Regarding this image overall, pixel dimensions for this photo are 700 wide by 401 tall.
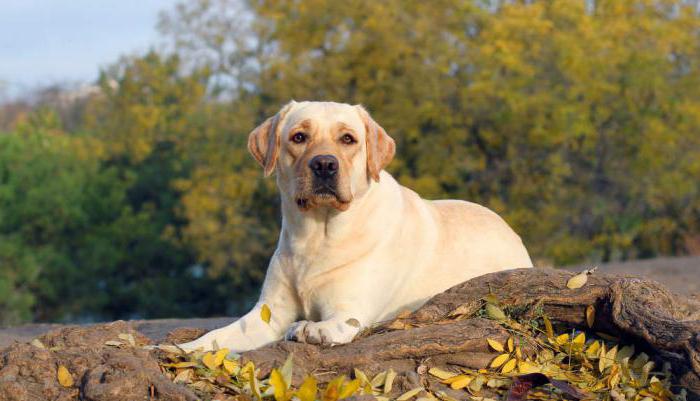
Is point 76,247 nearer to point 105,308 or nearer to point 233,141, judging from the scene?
point 105,308

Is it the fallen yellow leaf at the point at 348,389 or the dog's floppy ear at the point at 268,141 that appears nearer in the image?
the fallen yellow leaf at the point at 348,389

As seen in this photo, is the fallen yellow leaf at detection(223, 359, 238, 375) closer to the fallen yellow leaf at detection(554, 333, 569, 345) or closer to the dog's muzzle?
the dog's muzzle

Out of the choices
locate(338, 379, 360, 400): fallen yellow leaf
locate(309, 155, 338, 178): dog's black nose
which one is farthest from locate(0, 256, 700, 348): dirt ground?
locate(338, 379, 360, 400): fallen yellow leaf

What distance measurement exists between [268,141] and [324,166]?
2.01 ft

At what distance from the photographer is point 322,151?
16.8 ft

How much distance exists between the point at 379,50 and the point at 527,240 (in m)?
4.71

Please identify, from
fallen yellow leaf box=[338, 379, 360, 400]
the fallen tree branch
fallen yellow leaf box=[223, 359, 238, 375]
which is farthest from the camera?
fallen yellow leaf box=[223, 359, 238, 375]

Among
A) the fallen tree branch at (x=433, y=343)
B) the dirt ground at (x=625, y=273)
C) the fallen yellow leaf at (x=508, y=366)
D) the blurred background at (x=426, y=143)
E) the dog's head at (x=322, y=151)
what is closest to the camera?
the fallen tree branch at (x=433, y=343)

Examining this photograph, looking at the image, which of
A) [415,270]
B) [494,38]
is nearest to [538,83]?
[494,38]

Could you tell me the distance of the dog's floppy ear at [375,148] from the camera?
5.33 metres

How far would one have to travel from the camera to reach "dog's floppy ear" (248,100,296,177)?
5363mm

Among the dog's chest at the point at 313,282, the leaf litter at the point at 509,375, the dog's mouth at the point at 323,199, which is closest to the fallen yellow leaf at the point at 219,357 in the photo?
the leaf litter at the point at 509,375

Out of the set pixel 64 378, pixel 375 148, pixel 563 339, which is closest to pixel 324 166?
pixel 375 148

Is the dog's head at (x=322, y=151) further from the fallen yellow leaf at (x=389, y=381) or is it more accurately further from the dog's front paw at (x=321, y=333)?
the fallen yellow leaf at (x=389, y=381)
